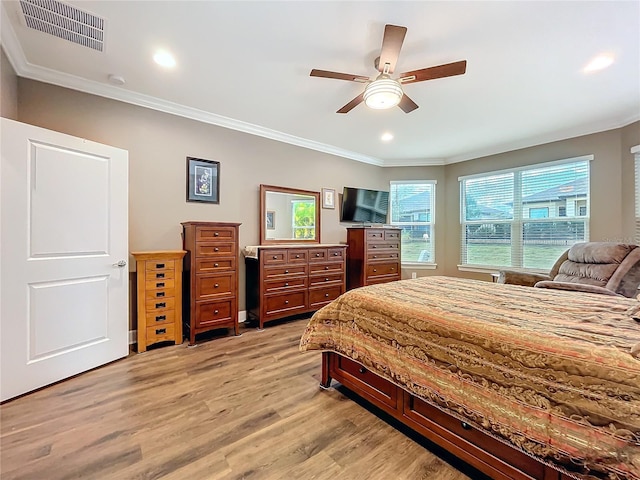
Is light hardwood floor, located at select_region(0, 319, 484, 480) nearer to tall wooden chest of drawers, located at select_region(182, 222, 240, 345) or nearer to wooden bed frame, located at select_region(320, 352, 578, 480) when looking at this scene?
wooden bed frame, located at select_region(320, 352, 578, 480)

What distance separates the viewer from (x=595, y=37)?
6.85 feet

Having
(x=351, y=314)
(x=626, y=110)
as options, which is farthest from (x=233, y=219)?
(x=626, y=110)

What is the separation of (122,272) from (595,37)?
4.45 meters

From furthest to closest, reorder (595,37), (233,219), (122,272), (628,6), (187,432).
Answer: (233,219), (122,272), (595,37), (628,6), (187,432)

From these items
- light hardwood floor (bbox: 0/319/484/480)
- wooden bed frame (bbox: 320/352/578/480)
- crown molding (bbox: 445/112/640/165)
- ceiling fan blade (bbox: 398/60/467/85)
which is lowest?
light hardwood floor (bbox: 0/319/484/480)

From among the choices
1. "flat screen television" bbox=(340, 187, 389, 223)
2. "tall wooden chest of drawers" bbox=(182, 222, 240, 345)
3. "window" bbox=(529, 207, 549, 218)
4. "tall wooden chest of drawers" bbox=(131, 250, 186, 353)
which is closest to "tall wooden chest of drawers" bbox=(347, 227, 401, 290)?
"flat screen television" bbox=(340, 187, 389, 223)

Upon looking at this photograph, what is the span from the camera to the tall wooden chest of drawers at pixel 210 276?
3020 mm

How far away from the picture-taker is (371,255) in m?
4.75

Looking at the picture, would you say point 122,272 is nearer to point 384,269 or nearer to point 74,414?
point 74,414

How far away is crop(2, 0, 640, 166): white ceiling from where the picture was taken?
1.88 m

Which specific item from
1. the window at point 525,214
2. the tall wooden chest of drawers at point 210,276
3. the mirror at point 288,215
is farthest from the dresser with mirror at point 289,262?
the window at point 525,214

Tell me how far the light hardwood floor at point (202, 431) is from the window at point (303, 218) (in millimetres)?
2324

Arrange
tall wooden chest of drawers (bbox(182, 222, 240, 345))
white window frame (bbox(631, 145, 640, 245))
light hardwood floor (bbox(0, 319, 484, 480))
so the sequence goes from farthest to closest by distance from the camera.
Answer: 1. white window frame (bbox(631, 145, 640, 245))
2. tall wooden chest of drawers (bbox(182, 222, 240, 345))
3. light hardwood floor (bbox(0, 319, 484, 480))

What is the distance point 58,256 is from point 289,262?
229cm
